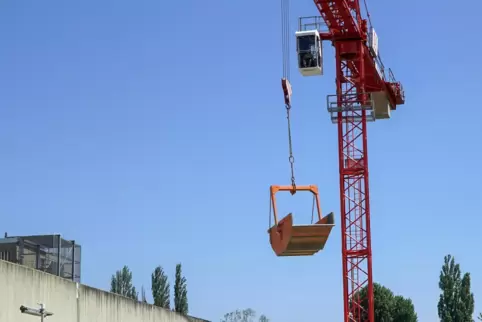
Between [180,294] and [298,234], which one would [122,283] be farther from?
[298,234]

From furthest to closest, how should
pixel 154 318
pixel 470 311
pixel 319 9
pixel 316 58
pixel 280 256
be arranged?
pixel 470 311 → pixel 319 9 → pixel 316 58 → pixel 154 318 → pixel 280 256

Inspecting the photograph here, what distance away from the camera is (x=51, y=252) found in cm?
2130

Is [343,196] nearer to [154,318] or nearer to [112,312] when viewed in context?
[154,318]

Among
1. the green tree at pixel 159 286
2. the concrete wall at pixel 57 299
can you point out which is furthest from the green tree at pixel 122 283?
the concrete wall at pixel 57 299

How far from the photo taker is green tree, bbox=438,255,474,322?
71.0 metres

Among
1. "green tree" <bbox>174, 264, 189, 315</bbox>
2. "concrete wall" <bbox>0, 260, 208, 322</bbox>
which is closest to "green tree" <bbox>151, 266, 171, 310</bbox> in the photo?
"green tree" <bbox>174, 264, 189, 315</bbox>

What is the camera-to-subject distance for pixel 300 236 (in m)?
21.1

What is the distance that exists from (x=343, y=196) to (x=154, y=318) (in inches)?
819

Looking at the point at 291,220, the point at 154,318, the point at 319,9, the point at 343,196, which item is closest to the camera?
the point at 291,220

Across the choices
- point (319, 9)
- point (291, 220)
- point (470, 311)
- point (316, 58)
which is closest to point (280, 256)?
point (291, 220)

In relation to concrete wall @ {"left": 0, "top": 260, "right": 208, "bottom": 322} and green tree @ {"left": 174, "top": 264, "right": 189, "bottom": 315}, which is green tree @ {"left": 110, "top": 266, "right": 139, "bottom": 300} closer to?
green tree @ {"left": 174, "top": 264, "right": 189, "bottom": 315}

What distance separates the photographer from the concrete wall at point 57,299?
55.9 ft

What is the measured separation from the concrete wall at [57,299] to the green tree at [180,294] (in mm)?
46278

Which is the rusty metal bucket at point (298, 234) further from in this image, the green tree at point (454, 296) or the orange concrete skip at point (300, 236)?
the green tree at point (454, 296)
